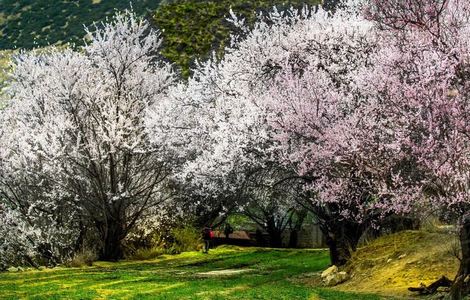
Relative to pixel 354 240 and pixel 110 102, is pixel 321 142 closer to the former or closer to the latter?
pixel 354 240

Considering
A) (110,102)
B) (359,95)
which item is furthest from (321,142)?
(110,102)

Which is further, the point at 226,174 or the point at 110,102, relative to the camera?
the point at 110,102

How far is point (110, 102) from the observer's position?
29.1 meters

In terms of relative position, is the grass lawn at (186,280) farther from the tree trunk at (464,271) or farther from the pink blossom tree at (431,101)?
the pink blossom tree at (431,101)

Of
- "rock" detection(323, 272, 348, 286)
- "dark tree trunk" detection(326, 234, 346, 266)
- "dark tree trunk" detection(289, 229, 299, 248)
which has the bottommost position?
"rock" detection(323, 272, 348, 286)

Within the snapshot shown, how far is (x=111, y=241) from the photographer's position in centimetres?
2909

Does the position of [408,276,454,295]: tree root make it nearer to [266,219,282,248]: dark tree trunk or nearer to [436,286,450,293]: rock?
[436,286,450,293]: rock

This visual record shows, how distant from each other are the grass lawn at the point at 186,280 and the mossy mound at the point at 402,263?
151 centimetres

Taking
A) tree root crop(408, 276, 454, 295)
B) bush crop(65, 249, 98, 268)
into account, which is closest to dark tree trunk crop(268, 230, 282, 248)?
bush crop(65, 249, 98, 268)

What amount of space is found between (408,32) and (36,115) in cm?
2105

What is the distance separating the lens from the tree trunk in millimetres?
13852

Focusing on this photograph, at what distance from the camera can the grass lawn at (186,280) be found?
16.3 m

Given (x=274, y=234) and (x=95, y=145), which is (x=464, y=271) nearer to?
(x=95, y=145)

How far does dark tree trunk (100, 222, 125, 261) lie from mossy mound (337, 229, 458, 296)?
471 inches
